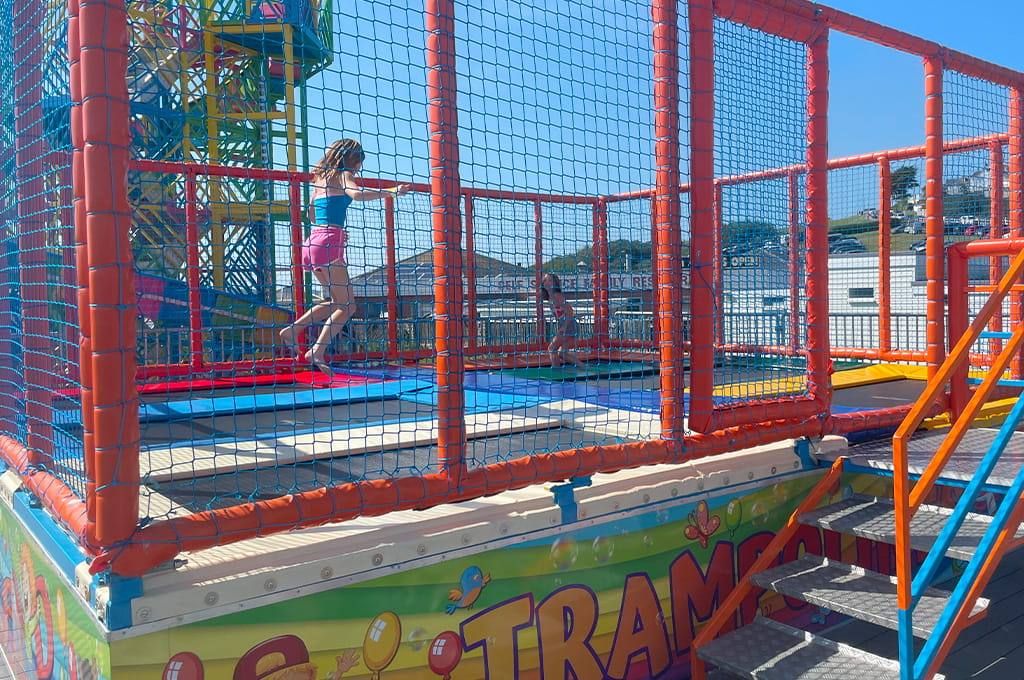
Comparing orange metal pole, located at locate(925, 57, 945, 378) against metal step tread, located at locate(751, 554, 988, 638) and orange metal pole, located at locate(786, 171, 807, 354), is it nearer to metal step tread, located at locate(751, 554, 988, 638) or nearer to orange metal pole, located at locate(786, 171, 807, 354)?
orange metal pole, located at locate(786, 171, 807, 354)

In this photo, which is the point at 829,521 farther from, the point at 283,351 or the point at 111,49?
the point at 283,351

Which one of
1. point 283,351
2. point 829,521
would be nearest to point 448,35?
point 829,521

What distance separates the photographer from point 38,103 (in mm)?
2582

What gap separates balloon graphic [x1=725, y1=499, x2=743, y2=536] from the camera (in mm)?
3328

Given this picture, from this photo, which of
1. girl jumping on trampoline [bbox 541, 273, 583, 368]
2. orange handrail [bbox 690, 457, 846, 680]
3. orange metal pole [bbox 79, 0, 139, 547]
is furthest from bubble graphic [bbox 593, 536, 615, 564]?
girl jumping on trampoline [bbox 541, 273, 583, 368]

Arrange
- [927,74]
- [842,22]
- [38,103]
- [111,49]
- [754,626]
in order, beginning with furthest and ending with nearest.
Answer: [927,74] → [842,22] → [754,626] → [38,103] → [111,49]

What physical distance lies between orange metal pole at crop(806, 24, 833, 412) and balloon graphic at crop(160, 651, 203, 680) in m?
2.79

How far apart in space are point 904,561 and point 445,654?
5.10 feet

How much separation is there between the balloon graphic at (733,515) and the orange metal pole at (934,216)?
5.03 feet

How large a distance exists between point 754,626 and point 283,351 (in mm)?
4517

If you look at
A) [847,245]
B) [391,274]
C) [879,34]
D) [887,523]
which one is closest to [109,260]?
[887,523]

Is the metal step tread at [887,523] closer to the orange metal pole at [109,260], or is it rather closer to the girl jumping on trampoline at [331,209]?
the girl jumping on trampoline at [331,209]

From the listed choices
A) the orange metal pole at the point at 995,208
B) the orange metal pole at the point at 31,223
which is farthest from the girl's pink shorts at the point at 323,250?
the orange metal pole at the point at 995,208

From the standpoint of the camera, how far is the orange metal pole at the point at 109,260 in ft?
5.83
